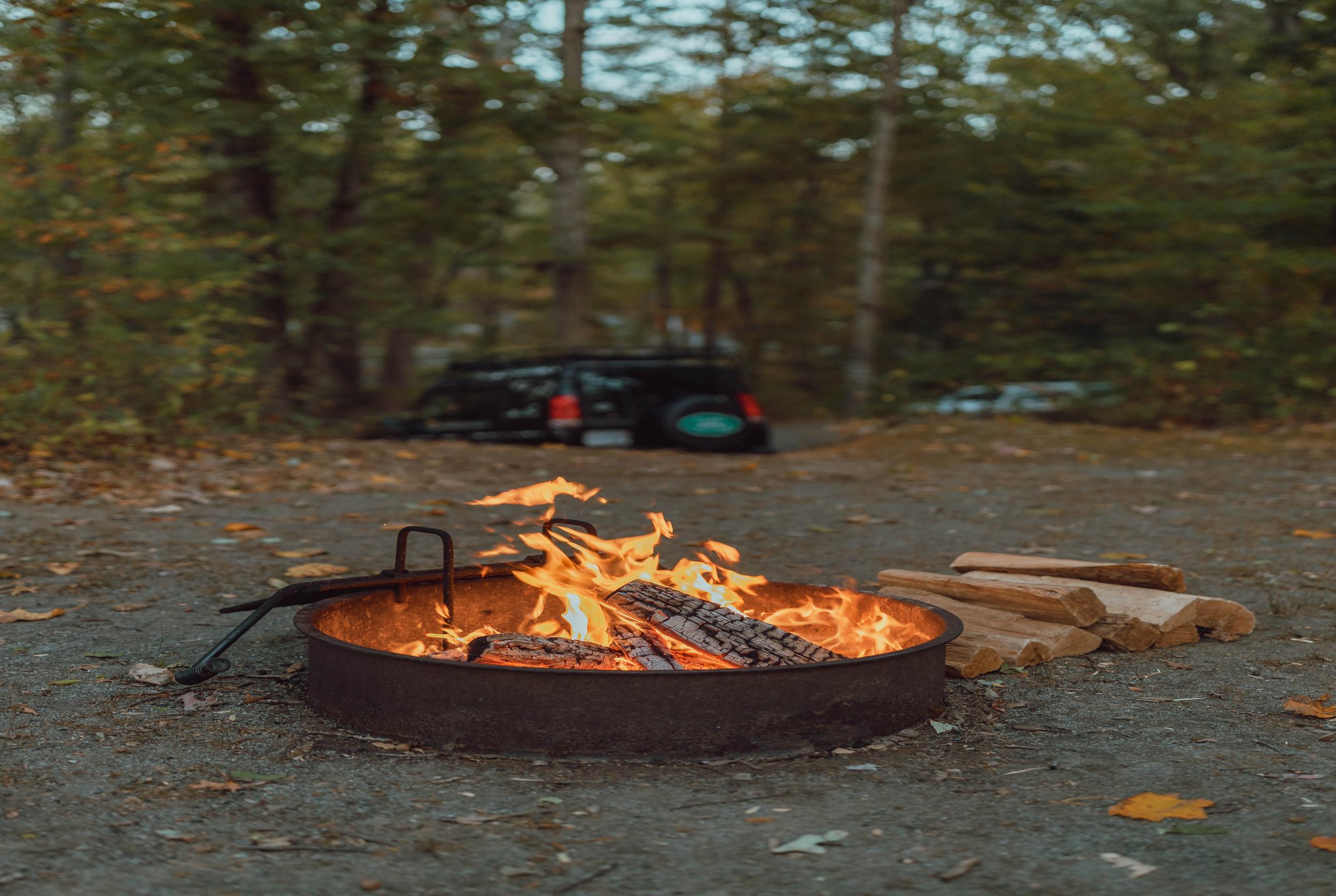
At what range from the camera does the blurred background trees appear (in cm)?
1109

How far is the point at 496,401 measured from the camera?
1267 centimetres

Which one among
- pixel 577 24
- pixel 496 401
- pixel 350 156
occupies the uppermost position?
pixel 577 24

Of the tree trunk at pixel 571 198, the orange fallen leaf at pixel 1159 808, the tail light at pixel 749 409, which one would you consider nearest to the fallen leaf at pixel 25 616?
the orange fallen leaf at pixel 1159 808

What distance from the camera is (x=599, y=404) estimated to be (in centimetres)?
1237

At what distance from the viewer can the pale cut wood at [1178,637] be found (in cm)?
502

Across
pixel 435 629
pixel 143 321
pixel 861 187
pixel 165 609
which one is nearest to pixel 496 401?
pixel 143 321

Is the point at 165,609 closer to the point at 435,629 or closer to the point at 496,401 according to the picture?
the point at 435,629

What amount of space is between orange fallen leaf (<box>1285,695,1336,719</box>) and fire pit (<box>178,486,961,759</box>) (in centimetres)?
119

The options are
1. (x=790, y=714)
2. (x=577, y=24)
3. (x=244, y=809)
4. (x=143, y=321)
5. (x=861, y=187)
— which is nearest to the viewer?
(x=244, y=809)

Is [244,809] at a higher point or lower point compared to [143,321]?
lower

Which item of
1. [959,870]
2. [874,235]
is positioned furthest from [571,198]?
[959,870]

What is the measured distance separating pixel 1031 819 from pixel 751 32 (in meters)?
18.4

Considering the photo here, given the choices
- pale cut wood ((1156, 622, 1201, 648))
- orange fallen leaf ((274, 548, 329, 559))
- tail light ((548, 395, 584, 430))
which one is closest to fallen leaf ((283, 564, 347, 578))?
orange fallen leaf ((274, 548, 329, 559))

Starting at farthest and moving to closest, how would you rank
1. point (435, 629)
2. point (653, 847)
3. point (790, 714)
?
point (435, 629), point (790, 714), point (653, 847)
